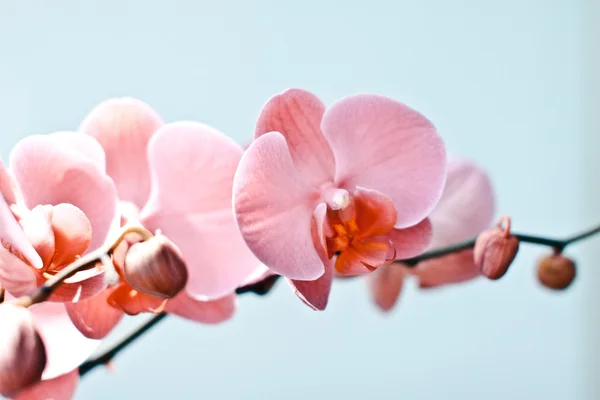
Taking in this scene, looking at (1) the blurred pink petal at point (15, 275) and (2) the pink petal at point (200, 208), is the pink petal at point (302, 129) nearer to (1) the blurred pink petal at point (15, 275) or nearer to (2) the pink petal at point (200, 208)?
(2) the pink petal at point (200, 208)

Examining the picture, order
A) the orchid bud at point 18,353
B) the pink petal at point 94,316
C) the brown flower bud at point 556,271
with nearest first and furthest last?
the orchid bud at point 18,353 → the pink petal at point 94,316 → the brown flower bud at point 556,271

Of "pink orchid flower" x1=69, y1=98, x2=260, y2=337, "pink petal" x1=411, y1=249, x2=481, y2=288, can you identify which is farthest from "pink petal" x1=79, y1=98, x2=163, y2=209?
"pink petal" x1=411, y1=249, x2=481, y2=288

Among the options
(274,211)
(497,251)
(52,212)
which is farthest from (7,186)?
(497,251)

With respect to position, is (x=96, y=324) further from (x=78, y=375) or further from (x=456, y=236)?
(x=456, y=236)

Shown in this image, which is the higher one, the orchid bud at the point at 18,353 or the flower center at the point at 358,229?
the orchid bud at the point at 18,353

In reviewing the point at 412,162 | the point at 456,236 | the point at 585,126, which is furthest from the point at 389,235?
the point at 585,126

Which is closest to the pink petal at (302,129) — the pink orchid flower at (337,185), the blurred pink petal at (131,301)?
the pink orchid flower at (337,185)

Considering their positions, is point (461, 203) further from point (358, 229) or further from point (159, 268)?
point (159, 268)
